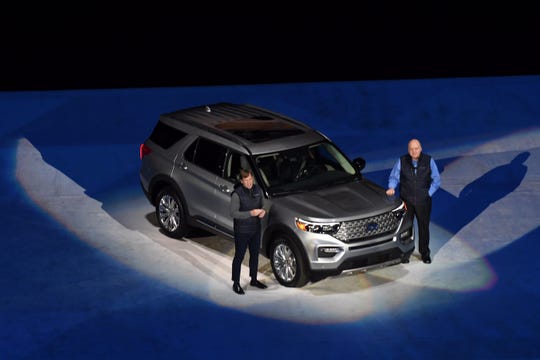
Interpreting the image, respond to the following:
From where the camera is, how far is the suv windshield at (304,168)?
14.1 m

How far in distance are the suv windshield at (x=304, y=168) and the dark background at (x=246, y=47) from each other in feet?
21.4

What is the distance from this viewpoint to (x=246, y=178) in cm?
1319

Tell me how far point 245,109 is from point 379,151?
3628 millimetres

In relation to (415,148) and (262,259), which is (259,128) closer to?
(262,259)

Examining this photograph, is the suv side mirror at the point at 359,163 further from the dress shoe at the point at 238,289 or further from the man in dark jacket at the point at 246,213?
the dress shoe at the point at 238,289

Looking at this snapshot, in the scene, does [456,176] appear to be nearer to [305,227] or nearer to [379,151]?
[379,151]

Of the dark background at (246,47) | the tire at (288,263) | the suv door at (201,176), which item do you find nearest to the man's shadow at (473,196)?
the tire at (288,263)

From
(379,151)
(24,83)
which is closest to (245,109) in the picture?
(379,151)

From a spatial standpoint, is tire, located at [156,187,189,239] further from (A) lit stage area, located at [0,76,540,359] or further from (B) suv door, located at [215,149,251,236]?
(B) suv door, located at [215,149,251,236]

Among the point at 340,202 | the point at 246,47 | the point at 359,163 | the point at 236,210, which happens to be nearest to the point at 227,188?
the point at 236,210

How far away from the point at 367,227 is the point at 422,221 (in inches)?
46.6

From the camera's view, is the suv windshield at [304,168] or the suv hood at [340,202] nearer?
the suv hood at [340,202]

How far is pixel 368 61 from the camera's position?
69.6 feet

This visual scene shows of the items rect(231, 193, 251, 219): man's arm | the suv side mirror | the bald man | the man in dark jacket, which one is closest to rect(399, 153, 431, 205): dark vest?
the bald man
